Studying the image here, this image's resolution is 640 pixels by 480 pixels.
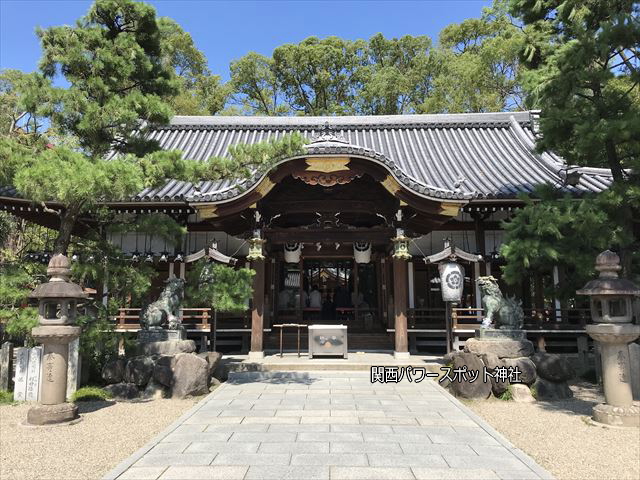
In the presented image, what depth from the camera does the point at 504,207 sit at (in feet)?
37.9

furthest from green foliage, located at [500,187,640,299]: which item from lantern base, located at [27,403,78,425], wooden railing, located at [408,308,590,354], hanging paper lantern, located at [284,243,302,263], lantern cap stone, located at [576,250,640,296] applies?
lantern base, located at [27,403,78,425]

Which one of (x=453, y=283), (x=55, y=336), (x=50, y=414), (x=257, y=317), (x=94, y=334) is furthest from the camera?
(x=257, y=317)

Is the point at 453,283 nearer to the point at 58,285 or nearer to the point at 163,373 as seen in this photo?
the point at 163,373

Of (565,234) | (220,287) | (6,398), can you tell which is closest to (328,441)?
(220,287)

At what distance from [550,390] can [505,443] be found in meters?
3.16

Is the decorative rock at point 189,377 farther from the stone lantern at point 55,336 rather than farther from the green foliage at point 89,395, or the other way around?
the stone lantern at point 55,336

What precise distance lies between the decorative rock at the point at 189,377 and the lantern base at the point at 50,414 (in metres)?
1.94

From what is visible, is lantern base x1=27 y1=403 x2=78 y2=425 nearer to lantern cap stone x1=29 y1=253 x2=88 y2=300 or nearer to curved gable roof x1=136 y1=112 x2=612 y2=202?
lantern cap stone x1=29 y1=253 x2=88 y2=300

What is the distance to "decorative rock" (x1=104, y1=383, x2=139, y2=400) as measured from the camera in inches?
321

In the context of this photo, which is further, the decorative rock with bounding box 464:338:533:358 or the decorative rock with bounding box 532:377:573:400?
the decorative rock with bounding box 464:338:533:358

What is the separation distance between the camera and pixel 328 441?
564 cm

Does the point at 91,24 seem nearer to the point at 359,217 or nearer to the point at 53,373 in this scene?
the point at 53,373

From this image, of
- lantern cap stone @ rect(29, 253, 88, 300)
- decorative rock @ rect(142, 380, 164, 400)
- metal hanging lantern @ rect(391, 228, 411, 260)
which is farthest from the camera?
metal hanging lantern @ rect(391, 228, 411, 260)

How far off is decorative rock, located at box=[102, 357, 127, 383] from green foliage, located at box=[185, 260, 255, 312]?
5.70ft
